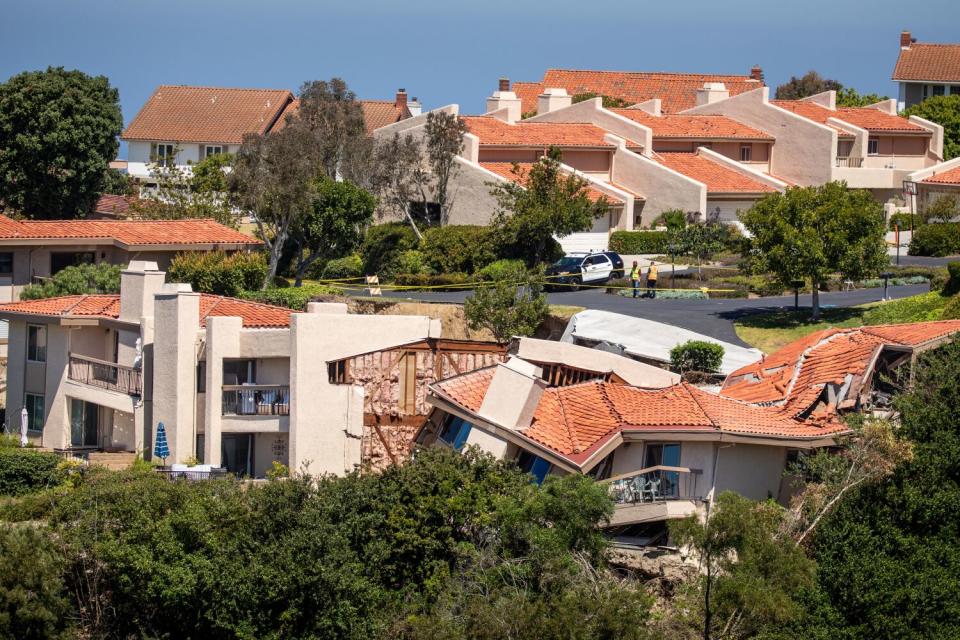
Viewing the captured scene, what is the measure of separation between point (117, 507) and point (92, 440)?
1541cm

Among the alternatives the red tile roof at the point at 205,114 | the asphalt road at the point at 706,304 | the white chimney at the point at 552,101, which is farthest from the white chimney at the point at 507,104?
the asphalt road at the point at 706,304

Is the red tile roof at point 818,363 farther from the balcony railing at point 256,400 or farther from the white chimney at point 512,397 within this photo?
the balcony railing at point 256,400

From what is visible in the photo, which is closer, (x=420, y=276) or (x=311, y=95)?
(x=420, y=276)

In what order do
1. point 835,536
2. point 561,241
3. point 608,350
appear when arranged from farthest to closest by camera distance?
point 561,241 → point 608,350 → point 835,536

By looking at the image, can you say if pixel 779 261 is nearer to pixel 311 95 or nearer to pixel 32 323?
pixel 32 323

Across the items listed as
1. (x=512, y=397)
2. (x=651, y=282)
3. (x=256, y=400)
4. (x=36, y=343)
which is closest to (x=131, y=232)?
(x=36, y=343)

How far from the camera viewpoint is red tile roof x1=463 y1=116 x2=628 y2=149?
7775 centimetres

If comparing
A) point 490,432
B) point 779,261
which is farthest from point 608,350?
point 490,432

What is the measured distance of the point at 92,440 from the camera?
5241cm

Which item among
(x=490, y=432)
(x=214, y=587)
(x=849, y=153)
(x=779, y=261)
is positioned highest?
(x=849, y=153)

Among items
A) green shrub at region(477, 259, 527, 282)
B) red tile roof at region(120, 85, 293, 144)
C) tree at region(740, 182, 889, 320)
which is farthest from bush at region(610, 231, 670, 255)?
red tile roof at region(120, 85, 293, 144)

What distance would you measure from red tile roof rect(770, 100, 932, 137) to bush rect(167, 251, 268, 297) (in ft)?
112

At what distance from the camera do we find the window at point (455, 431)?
39.4m

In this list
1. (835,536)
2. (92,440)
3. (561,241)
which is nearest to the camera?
(835,536)
